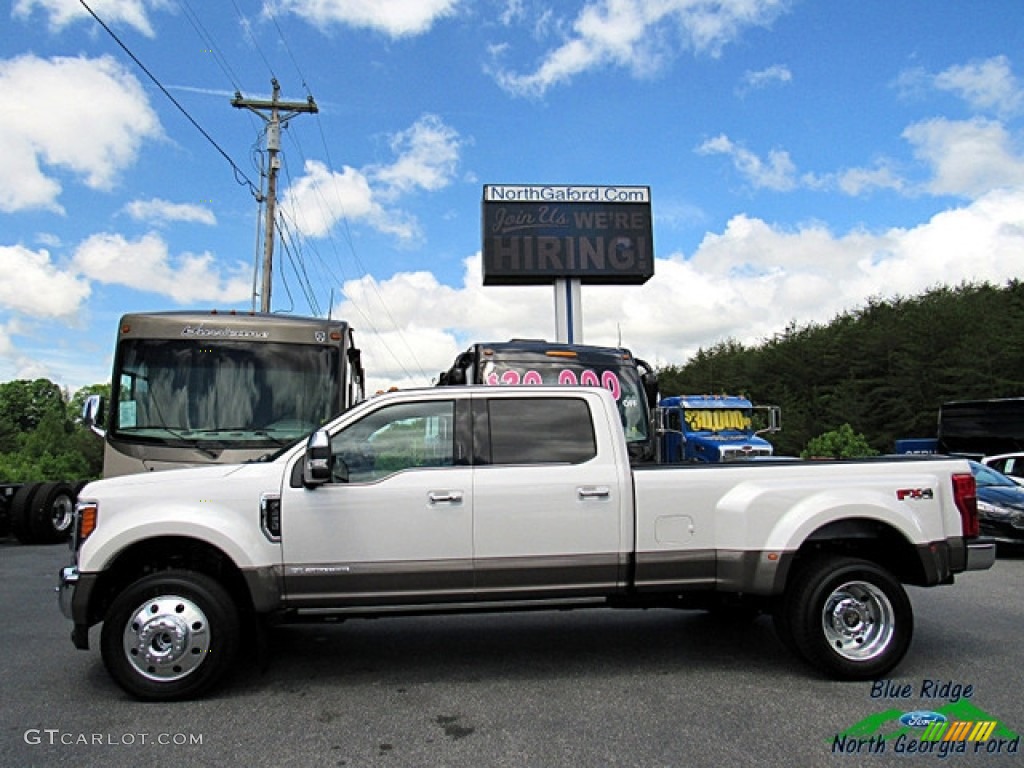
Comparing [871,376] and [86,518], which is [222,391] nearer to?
Answer: [86,518]

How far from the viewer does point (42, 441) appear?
44375mm

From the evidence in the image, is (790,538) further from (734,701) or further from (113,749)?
(113,749)

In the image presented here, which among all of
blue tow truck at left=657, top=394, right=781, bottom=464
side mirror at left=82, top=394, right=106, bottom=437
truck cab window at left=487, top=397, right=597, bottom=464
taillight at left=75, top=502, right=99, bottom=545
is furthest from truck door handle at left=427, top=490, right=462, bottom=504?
blue tow truck at left=657, top=394, right=781, bottom=464

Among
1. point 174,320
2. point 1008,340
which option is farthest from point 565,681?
point 1008,340

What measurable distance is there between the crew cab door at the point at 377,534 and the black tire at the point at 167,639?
486 millimetres

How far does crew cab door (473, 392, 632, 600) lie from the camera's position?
5.15 m

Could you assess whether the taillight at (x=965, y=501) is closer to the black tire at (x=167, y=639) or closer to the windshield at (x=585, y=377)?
the black tire at (x=167, y=639)

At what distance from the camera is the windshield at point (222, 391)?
8656 mm

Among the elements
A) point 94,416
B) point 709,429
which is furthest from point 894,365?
point 94,416

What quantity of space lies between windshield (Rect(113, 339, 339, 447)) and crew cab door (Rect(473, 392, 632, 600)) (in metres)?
4.19

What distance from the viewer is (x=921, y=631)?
21.6 ft

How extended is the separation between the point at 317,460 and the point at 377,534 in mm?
611

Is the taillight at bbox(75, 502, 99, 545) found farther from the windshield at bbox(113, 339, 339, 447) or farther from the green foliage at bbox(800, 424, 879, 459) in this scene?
the green foliage at bbox(800, 424, 879, 459)

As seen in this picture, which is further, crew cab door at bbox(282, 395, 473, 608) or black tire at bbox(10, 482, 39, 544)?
black tire at bbox(10, 482, 39, 544)
